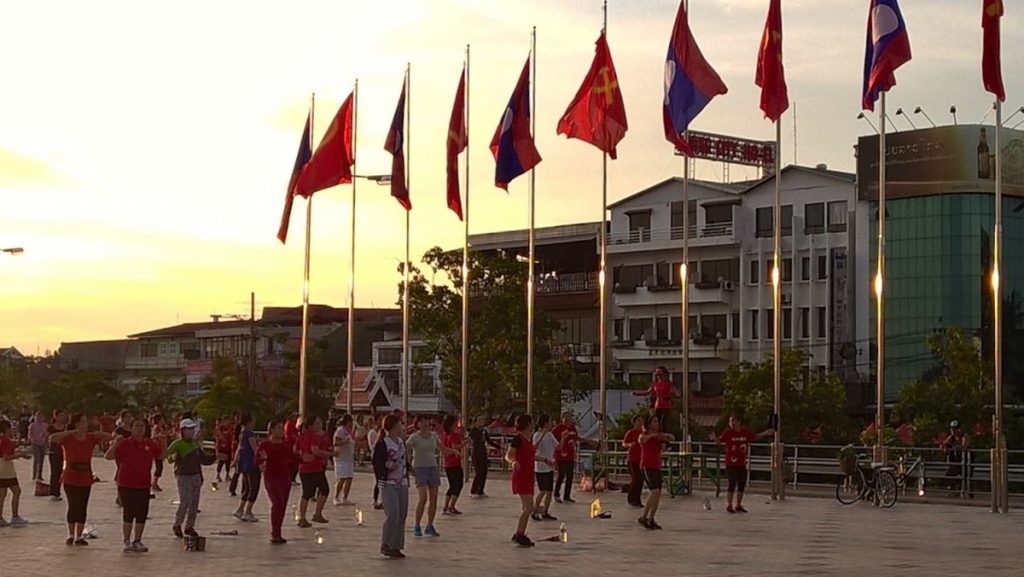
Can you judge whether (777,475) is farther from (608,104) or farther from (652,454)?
(652,454)

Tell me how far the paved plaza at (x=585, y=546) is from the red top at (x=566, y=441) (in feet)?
4.32

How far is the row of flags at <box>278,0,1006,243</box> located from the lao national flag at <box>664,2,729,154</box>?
0.02m

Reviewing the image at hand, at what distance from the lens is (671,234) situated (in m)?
85.8

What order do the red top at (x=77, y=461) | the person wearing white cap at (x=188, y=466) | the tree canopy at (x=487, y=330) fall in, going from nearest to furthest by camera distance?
the red top at (x=77, y=461) → the person wearing white cap at (x=188, y=466) → the tree canopy at (x=487, y=330)

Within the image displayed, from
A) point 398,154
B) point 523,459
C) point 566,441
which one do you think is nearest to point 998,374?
point 566,441

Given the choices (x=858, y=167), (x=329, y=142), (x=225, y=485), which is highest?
(x=858, y=167)

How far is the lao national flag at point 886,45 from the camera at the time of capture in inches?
1235

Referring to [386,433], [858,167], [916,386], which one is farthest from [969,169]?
[386,433]

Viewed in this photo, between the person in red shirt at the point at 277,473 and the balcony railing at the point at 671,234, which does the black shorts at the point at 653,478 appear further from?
the balcony railing at the point at 671,234

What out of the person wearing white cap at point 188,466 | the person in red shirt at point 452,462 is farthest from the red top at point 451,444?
the person wearing white cap at point 188,466

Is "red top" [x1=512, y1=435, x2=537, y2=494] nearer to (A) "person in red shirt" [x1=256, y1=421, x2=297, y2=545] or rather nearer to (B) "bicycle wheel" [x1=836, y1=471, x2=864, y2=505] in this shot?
(A) "person in red shirt" [x1=256, y1=421, x2=297, y2=545]

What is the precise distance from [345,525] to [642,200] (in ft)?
204

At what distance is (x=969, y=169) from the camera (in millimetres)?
76250

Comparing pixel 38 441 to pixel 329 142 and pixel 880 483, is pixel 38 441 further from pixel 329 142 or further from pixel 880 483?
pixel 880 483
